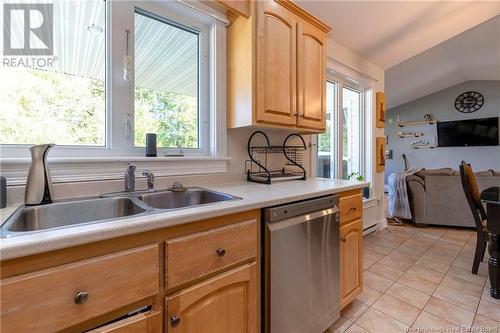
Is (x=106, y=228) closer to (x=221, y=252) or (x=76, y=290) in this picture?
(x=76, y=290)

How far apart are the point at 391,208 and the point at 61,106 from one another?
167 inches

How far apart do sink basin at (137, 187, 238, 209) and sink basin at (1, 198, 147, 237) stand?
11 centimetres

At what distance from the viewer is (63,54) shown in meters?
1.24

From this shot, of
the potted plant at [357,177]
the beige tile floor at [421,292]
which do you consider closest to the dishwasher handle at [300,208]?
the beige tile floor at [421,292]

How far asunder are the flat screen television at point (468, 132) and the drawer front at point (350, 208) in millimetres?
6625

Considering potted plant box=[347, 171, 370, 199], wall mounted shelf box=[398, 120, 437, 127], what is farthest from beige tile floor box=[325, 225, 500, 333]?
wall mounted shelf box=[398, 120, 437, 127]

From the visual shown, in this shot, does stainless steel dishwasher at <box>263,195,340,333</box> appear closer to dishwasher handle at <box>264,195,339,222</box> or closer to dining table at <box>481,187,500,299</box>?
dishwasher handle at <box>264,195,339,222</box>

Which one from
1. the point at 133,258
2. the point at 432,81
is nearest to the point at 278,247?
the point at 133,258

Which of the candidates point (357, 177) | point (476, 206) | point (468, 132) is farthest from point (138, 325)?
point (468, 132)

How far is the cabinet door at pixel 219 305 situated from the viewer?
0.84m

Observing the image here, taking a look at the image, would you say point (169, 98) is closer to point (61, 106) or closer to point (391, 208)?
point (61, 106)

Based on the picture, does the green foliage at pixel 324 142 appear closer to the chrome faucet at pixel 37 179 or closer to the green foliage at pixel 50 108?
the green foliage at pixel 50 108

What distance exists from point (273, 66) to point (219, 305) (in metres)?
1.40

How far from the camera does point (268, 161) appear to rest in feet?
6.55
